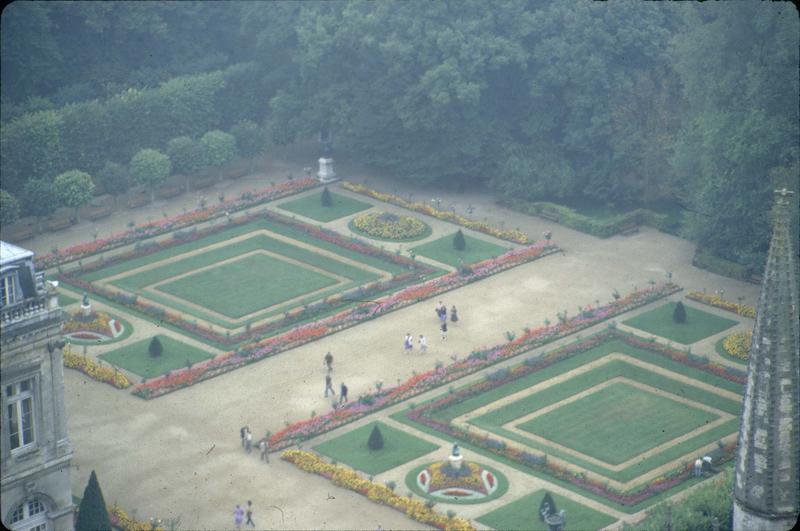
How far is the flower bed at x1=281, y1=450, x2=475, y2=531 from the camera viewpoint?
276 feet

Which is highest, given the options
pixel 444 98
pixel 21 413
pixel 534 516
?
pixel 444 98

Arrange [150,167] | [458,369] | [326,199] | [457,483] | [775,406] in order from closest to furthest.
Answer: [775,406], [457,483], [458,369], [150,167], [326,199]

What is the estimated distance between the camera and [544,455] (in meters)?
89.9

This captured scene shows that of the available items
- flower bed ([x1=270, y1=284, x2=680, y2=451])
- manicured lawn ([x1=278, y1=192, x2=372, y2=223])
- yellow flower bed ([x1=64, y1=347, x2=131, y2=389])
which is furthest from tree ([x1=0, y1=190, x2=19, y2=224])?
flower bed ([x1=270, y1=284, x2=680, y2=451])

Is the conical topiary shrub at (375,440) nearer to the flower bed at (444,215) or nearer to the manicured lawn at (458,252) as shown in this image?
the manicured lawn at (458,252)

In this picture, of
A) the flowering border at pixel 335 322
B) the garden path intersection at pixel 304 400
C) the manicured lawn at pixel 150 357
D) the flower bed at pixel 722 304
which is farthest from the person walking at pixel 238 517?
the flower bed at pixel 722 304

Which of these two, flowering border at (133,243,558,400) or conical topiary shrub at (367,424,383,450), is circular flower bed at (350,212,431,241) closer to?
flowering border at (133,243,558,400)

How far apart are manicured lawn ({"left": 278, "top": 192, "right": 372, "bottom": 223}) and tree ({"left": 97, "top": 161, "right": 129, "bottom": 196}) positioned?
11.2 metres

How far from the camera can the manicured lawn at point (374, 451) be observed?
Answer: 3553 inches

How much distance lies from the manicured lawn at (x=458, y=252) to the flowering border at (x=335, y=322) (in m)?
1.20

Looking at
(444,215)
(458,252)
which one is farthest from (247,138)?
(458,252)

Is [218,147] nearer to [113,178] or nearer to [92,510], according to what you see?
[113,178]

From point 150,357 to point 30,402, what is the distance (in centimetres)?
2568

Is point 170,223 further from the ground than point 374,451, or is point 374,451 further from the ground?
point 170,223
